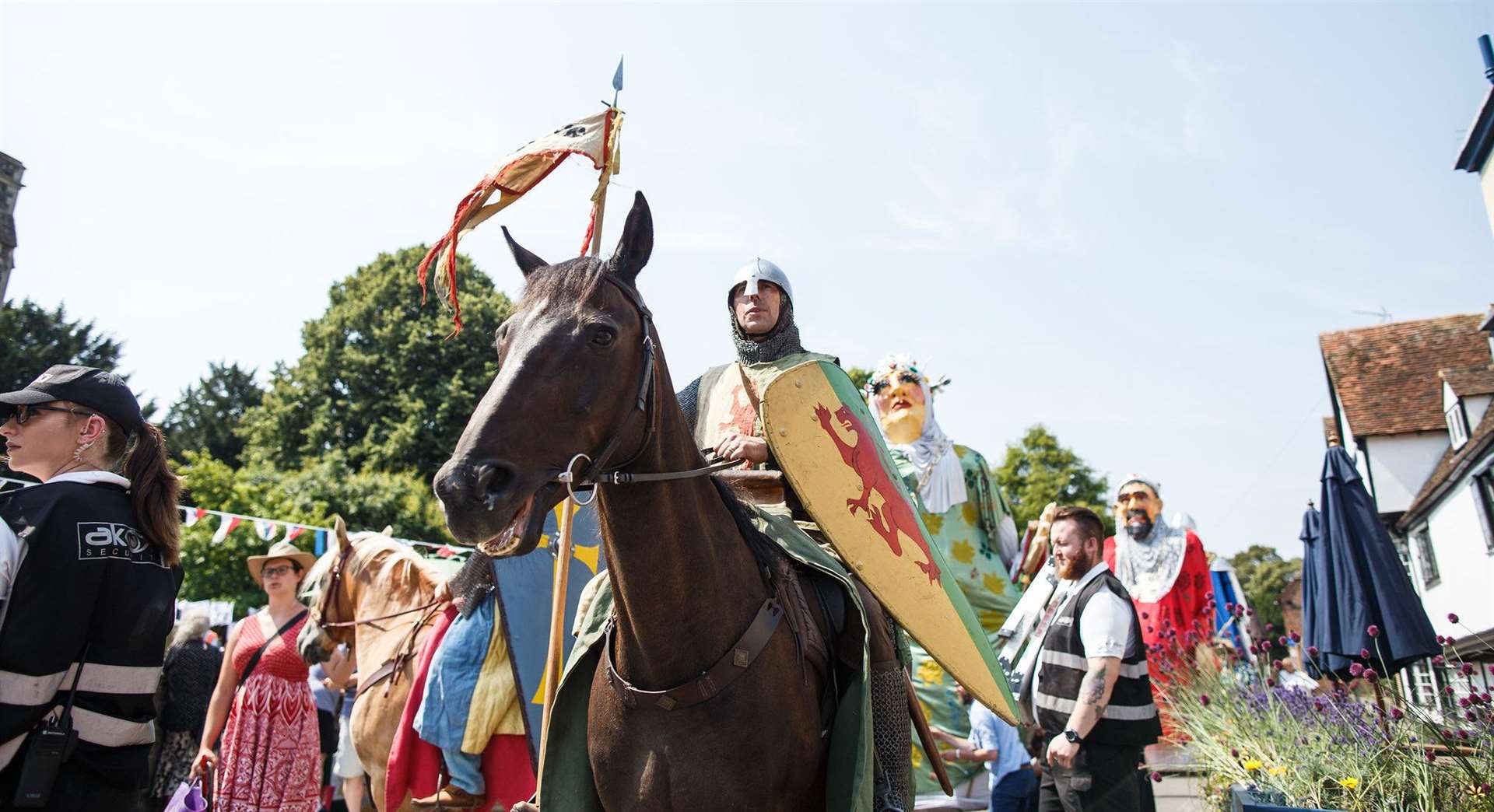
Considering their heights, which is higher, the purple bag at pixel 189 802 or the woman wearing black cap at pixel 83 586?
the woman wearing black cap at pixel 83 586

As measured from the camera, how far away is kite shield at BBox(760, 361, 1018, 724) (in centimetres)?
359

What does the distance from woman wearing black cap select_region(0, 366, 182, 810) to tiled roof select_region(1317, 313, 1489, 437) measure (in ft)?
98.4

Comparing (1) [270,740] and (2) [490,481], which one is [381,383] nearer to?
(1) [270,740]

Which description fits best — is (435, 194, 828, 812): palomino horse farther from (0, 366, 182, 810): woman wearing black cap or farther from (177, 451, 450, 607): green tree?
(177, 451, 450, 607): green tree

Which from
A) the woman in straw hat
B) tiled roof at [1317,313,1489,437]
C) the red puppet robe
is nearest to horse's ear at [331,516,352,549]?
the woman in straw hat

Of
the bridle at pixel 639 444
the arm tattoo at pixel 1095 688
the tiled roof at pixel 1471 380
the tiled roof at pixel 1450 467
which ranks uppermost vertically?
the tiled roof at pixel 1471 380

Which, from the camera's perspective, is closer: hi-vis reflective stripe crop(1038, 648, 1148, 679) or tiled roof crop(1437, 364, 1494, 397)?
hi-vis reflective stripe crop(1038, 648, 1148, 679)

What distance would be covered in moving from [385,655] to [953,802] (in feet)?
12.4

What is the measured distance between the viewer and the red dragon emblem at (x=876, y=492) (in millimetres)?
3727

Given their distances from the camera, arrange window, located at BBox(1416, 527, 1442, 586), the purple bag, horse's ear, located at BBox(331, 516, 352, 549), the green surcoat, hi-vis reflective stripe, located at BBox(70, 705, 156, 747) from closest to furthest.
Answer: the green surcoat
hi-vis reflective stripe, located at BBox(70, 705, 156, 747)
the purple bag
horse's ear, located at BBox(331, 516, 352, 549)
window, located at BBox(1416, 527, 1442, 586)

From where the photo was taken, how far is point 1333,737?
484 centimetres

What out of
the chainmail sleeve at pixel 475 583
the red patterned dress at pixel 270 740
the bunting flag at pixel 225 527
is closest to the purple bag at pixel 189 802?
the red patterned dress at pixel 270 740

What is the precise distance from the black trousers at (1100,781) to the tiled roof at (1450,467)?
19.4m

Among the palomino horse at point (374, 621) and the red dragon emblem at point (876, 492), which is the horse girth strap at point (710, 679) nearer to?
the red dragon emblem at point (876, 492)
